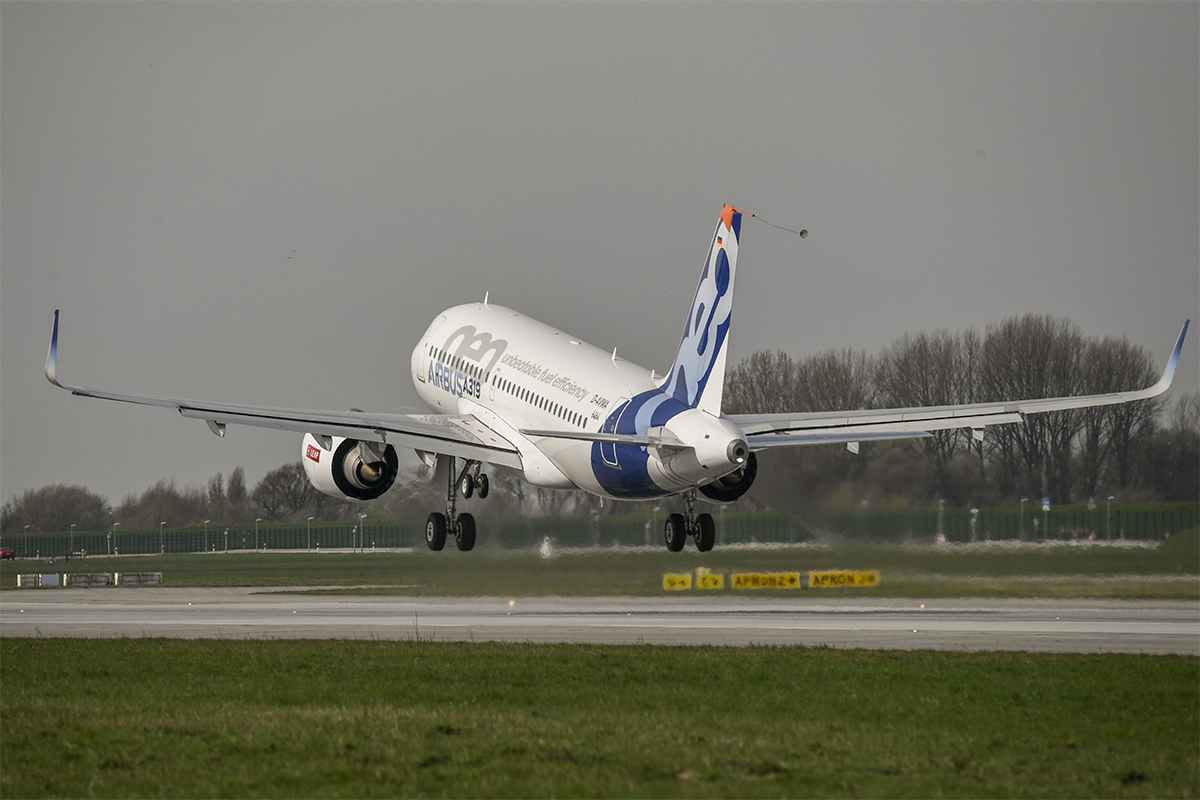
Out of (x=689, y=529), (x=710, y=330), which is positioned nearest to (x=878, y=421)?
(x=689, y=529)

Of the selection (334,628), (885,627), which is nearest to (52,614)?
(334,628)

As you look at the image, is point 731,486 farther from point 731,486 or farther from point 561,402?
point 561,402

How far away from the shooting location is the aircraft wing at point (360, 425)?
4484 centimetres

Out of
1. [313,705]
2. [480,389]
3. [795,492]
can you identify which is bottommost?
[313,705]

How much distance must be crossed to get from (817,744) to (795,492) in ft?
105

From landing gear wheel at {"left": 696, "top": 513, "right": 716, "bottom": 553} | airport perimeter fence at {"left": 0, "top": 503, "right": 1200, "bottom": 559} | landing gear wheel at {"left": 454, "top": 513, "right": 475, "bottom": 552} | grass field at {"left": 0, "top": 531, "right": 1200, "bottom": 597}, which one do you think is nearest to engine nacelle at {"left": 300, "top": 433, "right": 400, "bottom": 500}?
landing gear wheel at {"left": 454, "top": 513, "right": 475, "bottom": 552}

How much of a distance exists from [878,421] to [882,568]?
20.5ft

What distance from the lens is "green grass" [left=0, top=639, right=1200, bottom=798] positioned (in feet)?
57.6

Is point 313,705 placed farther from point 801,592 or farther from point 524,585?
point 801,592

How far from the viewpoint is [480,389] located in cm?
5234

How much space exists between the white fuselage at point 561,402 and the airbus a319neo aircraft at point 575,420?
5 cm

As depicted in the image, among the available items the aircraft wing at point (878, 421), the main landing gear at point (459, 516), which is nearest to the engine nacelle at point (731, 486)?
the aircraft wing at point (878, 421)

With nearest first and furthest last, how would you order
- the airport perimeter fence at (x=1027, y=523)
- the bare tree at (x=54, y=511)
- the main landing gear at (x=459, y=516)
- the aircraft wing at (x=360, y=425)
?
the aircraft wing at (x=360, y=425) < the airport perimeter fence at (x=1027, y=523) < the main landing gear at (x=459, y=516) < the bare tree at (x=54, y=511)

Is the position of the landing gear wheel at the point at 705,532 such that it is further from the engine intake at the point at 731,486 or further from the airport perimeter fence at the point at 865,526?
the airport perimeter fence at the point at 865,526
